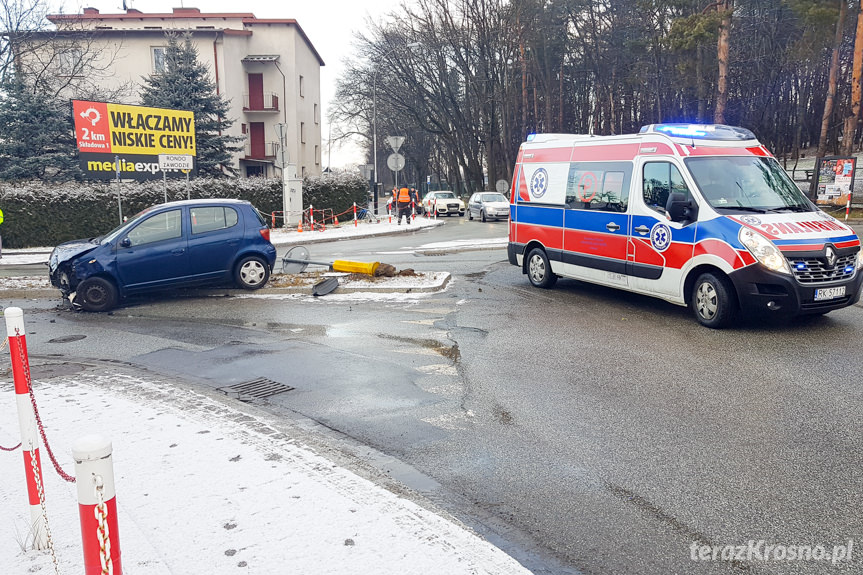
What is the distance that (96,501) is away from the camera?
79.0 inches

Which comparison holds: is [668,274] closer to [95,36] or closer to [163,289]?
[163,289]

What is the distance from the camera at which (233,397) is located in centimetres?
628

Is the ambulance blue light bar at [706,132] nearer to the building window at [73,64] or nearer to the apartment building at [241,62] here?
the building window at [73,64]

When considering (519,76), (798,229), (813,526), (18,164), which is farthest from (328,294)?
(519,76)

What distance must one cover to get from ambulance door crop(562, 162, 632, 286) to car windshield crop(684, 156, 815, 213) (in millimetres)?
1162

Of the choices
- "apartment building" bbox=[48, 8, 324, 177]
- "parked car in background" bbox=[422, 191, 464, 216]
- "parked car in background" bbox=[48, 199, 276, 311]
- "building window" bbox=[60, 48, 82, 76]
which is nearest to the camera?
"parked car in background" bbox=[48, 199, 276, 311]

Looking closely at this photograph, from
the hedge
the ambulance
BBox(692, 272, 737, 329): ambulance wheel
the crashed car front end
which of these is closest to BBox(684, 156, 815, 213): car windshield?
the ambulance

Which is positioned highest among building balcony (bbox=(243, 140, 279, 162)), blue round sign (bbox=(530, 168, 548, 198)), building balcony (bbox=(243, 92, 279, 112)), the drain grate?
building balcony (bbox=(243, 92, 279, 112))

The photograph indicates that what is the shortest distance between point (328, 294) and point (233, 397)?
18.7 ft

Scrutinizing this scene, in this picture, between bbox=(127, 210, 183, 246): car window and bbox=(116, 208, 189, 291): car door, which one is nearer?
bbox=(116, 208, 189, 291): car door

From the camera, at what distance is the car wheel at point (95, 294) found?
10805 millimetres

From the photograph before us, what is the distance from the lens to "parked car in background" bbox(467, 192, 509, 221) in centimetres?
3350

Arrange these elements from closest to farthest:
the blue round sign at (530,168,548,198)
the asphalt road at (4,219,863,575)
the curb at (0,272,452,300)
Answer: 1. the asphalt road at (4,219,863,575)
2. the blue round sign at (530,168,548,198)
3. the curb at (0,272,452,300)

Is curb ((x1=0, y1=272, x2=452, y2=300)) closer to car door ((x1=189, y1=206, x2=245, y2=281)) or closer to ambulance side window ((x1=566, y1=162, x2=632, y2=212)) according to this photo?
car door ((x1=189, y1=206, x2=245, y2=281))
